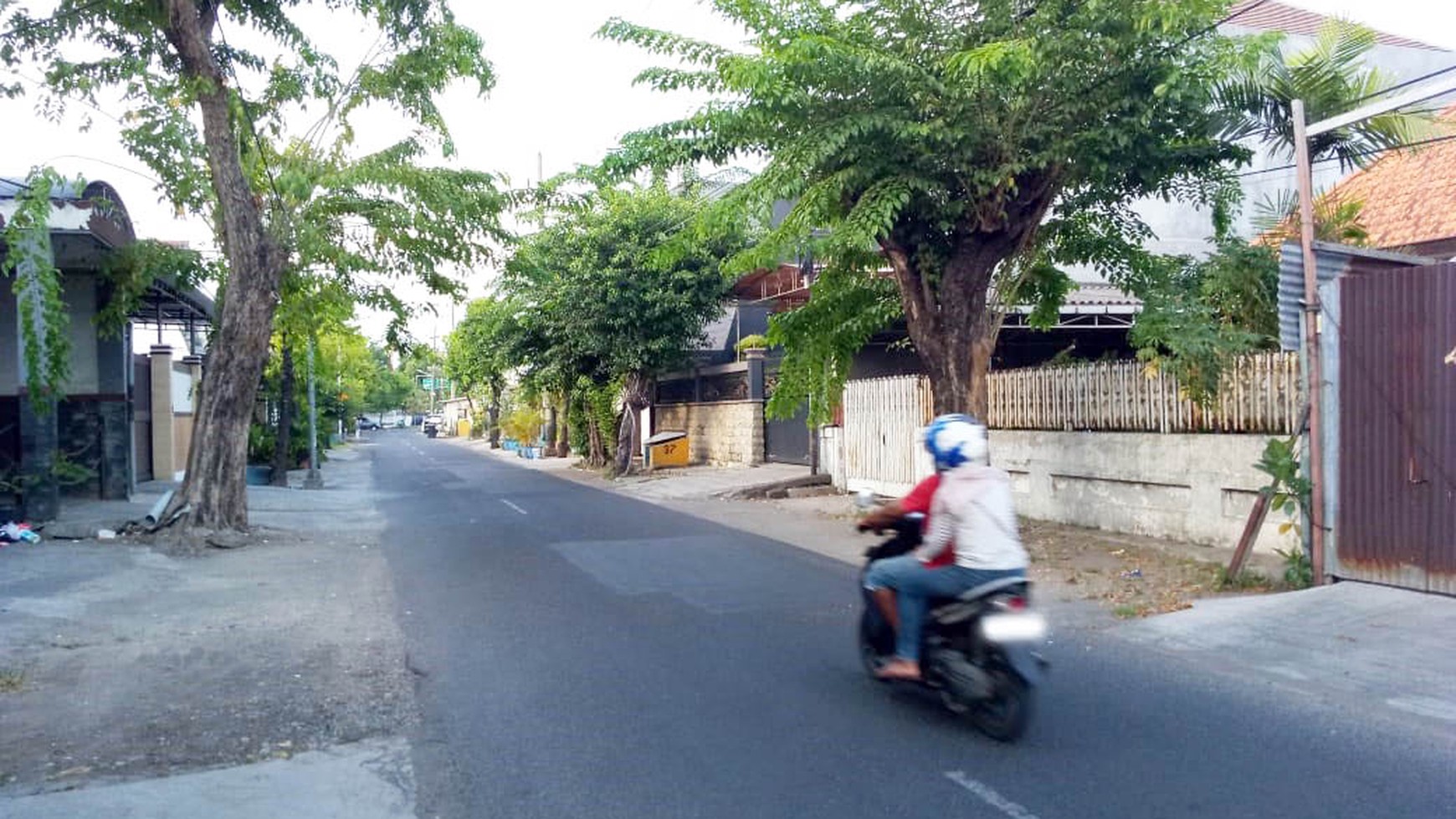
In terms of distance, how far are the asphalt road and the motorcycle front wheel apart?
82mm

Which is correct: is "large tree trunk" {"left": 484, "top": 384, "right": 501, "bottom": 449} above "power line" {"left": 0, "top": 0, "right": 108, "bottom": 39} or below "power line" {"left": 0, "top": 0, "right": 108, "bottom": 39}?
below

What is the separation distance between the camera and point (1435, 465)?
8.45 metres

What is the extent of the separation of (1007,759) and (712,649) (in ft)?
9.59

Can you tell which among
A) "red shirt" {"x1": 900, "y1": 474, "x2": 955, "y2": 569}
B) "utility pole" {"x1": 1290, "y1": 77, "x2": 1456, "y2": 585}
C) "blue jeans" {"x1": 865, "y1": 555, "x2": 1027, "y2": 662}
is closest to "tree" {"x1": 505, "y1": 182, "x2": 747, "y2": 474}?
"utility pole" {"x1": 1290, "y1": 77, "x2": 1456, "y2": 585}

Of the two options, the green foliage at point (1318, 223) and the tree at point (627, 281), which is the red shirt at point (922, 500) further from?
the tree at point (627, 281)

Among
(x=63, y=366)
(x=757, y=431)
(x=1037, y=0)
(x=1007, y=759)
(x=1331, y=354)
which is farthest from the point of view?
(x=757, y=431)

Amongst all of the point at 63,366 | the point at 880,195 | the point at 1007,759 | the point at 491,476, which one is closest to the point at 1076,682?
the point at 1007,759

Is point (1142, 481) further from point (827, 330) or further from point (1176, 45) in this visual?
point (1176, 45)

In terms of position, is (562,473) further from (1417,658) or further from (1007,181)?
(1417,658)

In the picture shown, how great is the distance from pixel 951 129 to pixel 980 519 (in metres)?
6.61

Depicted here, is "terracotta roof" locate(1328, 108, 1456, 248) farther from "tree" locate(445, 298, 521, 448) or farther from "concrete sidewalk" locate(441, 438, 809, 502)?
"tree" locate(445, 298, 521, 448)

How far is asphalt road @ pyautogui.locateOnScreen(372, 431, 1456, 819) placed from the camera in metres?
4.95

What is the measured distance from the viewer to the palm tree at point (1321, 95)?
1268 centimetres

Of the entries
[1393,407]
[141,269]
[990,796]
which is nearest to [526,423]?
[141,269]
